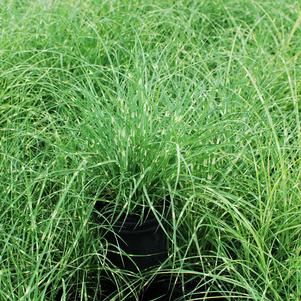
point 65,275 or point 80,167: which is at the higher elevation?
point 80,167

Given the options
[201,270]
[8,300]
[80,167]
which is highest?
[80,167]

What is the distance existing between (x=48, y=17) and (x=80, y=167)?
1175 millimetres

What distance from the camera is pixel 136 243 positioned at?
1755 mm

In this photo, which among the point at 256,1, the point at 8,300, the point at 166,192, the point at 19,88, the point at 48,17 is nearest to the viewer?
the point at 8,300

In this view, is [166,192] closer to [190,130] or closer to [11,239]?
[190,130]

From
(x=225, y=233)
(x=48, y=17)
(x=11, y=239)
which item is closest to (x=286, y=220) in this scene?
(x=225, y=233)

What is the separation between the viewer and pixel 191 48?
269 cm

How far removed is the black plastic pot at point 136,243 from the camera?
5.71 ft

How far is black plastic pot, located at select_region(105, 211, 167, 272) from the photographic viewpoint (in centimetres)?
174

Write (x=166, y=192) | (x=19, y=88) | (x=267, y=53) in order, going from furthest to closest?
(x=267, y=53), (x=19, y=88), (x=166, y=192)

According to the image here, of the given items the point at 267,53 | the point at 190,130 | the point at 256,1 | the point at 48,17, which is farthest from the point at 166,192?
the point at 256,1

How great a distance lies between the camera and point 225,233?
1.86m

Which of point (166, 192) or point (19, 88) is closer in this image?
point (166, 192)

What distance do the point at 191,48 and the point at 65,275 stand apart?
1.19 meters
